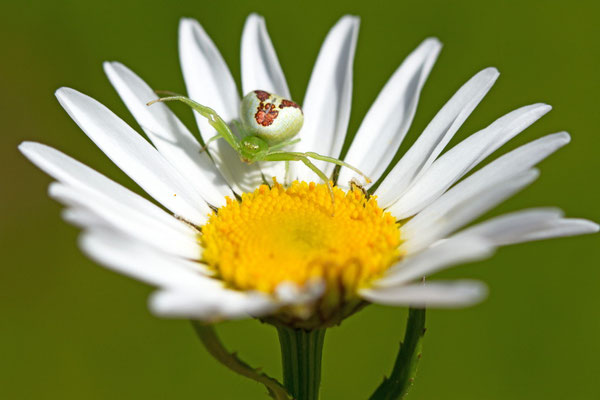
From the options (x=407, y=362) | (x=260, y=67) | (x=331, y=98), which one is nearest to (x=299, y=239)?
(x=407, y=362)

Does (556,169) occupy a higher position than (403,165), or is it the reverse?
(556,169)

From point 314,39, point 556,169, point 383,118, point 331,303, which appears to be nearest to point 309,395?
point 331,303

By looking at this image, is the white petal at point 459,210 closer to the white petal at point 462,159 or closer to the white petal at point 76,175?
the white petal at point 462,159

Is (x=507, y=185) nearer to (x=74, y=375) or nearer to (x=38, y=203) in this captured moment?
(x=74, y=375)

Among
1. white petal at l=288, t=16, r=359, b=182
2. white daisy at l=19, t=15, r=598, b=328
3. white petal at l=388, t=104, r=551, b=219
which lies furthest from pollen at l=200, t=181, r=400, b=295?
white petal at l=288, t=16, r=359, b=182

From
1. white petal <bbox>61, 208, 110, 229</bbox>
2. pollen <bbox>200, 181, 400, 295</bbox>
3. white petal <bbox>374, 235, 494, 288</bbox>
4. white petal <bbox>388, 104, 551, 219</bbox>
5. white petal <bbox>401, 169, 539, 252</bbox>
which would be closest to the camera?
white petal <bbox>374, 235, 494, 288</bbox>

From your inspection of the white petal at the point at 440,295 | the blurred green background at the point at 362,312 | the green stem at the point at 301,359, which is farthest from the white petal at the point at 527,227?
the blurred green background at the point at 362,312

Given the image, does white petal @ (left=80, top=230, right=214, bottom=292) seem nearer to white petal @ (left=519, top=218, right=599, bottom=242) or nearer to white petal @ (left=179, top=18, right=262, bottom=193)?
white petal @ (left=519, top=218, right=599, bottom=242)
